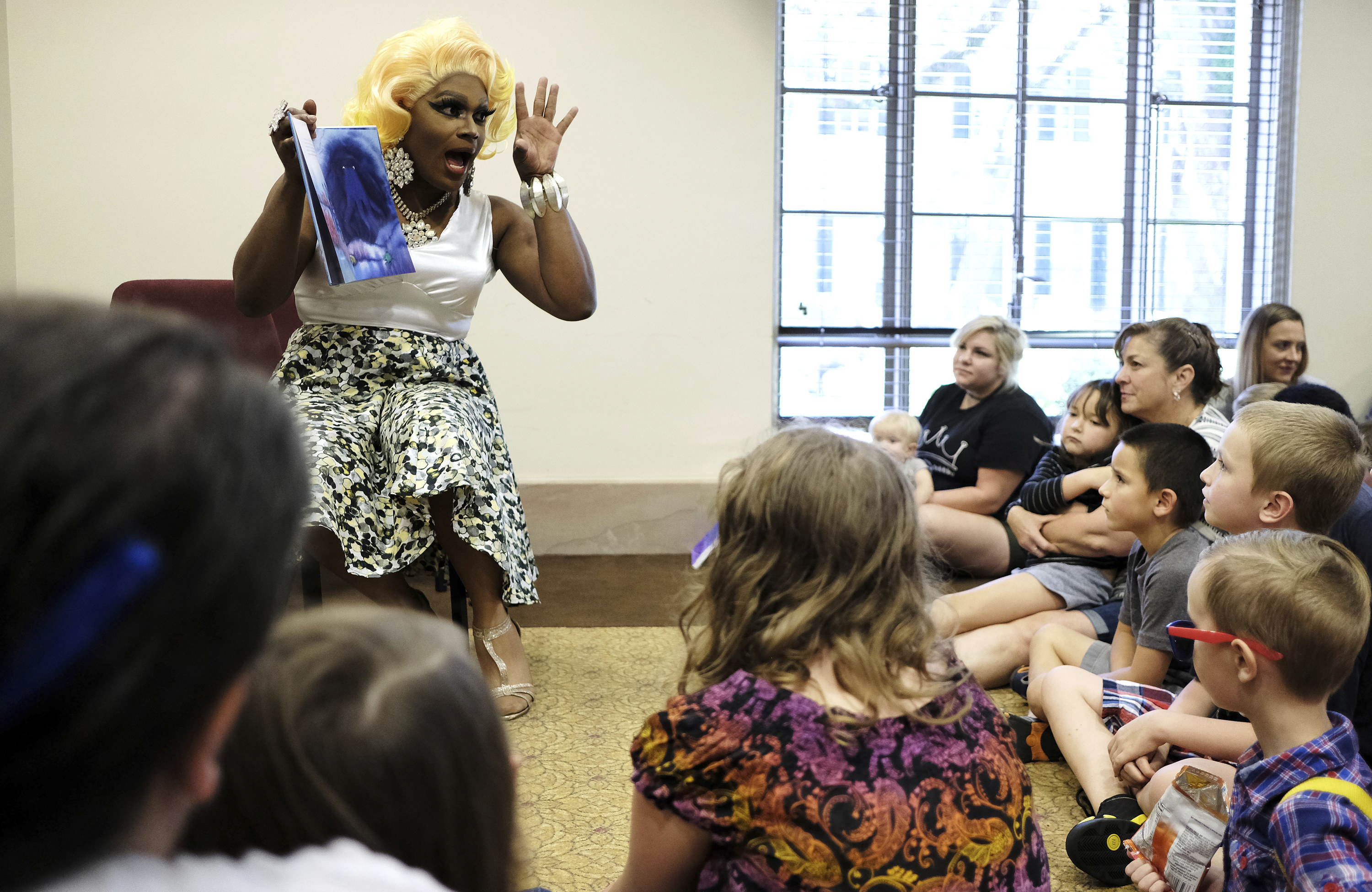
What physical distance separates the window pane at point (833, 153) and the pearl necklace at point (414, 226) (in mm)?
2378

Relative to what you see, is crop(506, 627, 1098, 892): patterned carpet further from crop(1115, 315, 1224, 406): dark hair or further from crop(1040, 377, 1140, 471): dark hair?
crop(1115, 315, 1224, 406): dark hair

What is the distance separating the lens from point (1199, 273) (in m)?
4.61

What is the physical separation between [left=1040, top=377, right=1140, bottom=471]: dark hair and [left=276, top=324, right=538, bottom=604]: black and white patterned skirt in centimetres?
154

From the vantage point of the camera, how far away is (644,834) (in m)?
0.95

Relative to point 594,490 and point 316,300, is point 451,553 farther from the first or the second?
point 594,490

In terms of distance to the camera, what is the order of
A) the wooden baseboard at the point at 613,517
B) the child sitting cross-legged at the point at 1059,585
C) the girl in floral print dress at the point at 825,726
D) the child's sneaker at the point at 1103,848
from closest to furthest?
the girl in floral print dress at the point at 825,726 < the child's sneaker at the point at 1103,848 < the child sitting cross-legged at the point at 1059,585 < the wooden baseboard at the point at 613,517

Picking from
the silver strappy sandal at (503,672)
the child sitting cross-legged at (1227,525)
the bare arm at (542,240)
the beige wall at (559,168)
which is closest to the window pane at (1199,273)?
the beige wall at (559,168)

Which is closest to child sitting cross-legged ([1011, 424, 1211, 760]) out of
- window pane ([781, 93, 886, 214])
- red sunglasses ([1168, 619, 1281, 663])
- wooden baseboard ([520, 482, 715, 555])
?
red sunglasses ([1168, 619, 1281, 663])

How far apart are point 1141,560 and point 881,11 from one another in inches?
120

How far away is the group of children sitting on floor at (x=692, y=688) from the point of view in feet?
1.18

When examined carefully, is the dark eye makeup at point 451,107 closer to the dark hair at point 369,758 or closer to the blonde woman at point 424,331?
the blonde woman at point 424,331

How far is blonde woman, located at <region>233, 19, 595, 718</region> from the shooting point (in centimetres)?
205

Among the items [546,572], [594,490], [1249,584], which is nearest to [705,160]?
[594,490]

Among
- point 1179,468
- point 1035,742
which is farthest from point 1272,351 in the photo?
point 1035,742
